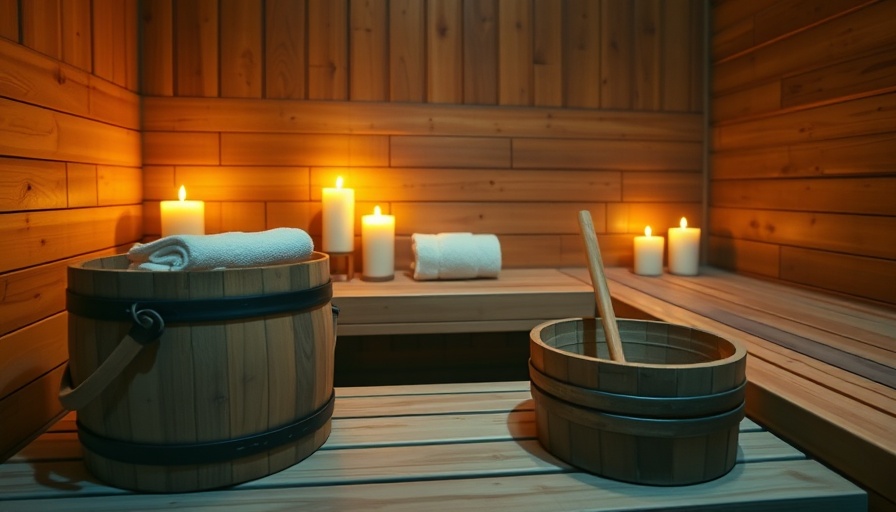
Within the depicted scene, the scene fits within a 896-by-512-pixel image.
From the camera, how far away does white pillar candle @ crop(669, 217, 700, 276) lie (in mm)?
2479

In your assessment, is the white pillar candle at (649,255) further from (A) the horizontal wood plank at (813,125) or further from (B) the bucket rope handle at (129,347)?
(B) the bucket rope handle at (129,347)

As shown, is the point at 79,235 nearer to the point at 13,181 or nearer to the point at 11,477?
the point at 13,181

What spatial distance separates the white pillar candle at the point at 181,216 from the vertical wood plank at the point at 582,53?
4.53 ft

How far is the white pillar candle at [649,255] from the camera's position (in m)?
2.47

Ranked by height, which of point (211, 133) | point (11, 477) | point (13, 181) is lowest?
point (11, 477)

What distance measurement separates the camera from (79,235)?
1705 millimetres

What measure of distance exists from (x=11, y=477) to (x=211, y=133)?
150cm

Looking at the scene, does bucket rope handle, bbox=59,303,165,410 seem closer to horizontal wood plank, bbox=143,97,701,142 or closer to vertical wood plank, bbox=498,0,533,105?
horizontal wood plank, bbox=143,97,701,142

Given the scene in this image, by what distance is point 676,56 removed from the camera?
2.64 m

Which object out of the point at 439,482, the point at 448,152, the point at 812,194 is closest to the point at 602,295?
the point at 439,482

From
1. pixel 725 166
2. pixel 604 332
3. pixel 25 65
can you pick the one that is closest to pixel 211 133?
pixel 25 65

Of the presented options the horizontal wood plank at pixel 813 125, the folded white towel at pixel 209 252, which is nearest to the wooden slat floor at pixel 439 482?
the folded white towel at pixel 209 252

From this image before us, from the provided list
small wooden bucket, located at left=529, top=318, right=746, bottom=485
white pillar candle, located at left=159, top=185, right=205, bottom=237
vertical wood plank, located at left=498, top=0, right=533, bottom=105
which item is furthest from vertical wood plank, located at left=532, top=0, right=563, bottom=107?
small wooden bucket, located at left=529, top=318, right=746, bottom=485

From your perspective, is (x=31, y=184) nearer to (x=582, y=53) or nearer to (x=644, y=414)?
(x=644, y=414)
